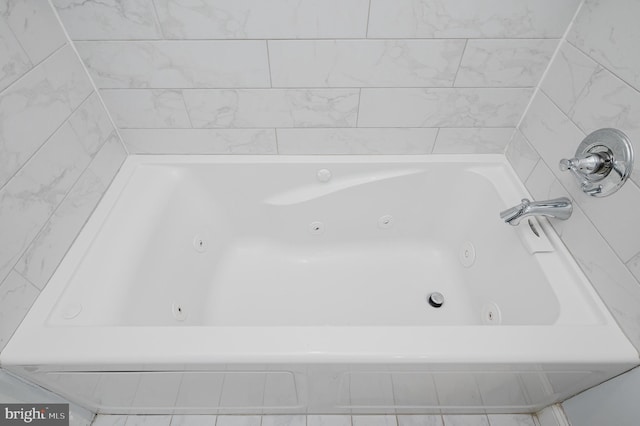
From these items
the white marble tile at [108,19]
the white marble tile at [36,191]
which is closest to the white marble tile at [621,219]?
the white marble tile at [108,19]

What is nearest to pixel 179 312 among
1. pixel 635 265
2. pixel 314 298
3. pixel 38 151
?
pixel 314 298

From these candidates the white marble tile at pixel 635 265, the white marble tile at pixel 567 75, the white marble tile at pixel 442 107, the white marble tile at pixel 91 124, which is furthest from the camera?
the white marble tile at pixel 442 107

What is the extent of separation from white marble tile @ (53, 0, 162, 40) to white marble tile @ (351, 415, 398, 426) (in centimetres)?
140

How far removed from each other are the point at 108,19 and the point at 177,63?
20 cm

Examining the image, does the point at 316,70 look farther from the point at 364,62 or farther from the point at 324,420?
the point at 324,420

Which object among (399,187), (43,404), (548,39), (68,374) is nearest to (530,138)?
(548,39)

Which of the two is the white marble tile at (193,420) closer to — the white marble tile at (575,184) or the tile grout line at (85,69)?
the tile grout line at (85,69)

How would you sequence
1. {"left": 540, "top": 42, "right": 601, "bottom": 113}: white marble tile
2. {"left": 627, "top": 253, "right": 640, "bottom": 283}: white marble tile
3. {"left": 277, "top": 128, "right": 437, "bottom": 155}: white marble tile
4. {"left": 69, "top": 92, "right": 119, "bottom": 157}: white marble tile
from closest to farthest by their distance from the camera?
{"left": 627, "top": 253, "right": 640, "bottom": 283}: white marble tile, {"left": 540, "top": 42, "right": 601, "bottom": 113}: white marble tile, {"left": 69, "top": 92, "right": 119, "bottom": 157}: white marble tile, {"left": 277, "top": 128, "right": 437, "bottom": 155}: white marble tile

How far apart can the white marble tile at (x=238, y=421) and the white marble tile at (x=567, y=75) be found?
55.6 inches

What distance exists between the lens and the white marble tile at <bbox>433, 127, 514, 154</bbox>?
1169 mm

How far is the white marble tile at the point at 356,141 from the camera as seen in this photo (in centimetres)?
117

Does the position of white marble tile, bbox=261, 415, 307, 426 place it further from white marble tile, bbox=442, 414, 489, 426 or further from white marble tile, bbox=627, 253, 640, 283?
white marble tile, bbox=627, 253, 640, 283

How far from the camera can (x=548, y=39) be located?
37.1 inches

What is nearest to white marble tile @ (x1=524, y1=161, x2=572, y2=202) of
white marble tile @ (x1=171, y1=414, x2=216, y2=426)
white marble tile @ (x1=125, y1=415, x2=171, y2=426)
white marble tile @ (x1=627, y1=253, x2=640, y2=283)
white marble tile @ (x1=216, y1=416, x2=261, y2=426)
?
white marble tile @ (x1=627, y1=253, x2=640, y2=283)
